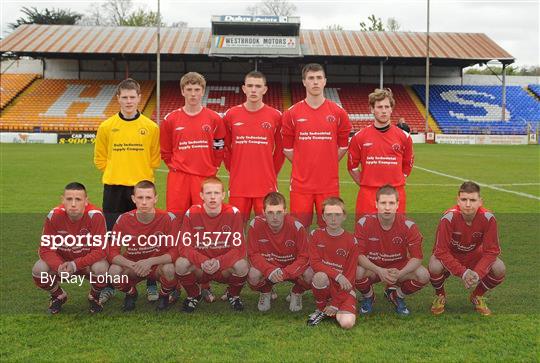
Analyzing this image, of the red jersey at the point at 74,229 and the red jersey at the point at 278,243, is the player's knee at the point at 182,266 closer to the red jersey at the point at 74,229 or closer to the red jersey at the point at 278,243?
the red jersey at the point at 278,243

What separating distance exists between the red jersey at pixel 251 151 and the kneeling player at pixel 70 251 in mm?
1273

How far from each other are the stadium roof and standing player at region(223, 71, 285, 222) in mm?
27420

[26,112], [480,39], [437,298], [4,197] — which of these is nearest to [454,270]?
[437,298]

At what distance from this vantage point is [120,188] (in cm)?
487

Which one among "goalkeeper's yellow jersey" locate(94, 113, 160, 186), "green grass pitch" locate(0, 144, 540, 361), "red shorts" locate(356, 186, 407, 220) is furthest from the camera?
"goalkeeper's yellow jersey" locate(94, 113, 160, 186)

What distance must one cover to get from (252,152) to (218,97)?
3013 cm

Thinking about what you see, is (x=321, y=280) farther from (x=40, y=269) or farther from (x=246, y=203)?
(x=40, y=269)

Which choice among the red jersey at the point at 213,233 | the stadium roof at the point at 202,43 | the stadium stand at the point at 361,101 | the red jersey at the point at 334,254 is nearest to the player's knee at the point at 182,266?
the red jersey at the point at 213,233

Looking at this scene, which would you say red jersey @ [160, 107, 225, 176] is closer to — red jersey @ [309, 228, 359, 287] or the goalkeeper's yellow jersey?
the goalkeeper's yellow jersey

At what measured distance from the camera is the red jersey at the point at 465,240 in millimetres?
3982

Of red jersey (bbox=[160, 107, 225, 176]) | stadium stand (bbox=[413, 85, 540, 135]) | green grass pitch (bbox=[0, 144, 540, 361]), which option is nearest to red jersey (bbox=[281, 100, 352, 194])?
red jersey (bbox=[160, 107, 225, 176])

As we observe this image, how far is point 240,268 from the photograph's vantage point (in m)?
4.05

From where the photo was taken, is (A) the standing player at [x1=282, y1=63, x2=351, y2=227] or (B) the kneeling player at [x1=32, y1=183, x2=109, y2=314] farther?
(A) the standing player at [x1=282, y1=63, x2=351, y2=227]

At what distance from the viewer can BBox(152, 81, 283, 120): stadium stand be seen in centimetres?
3341
